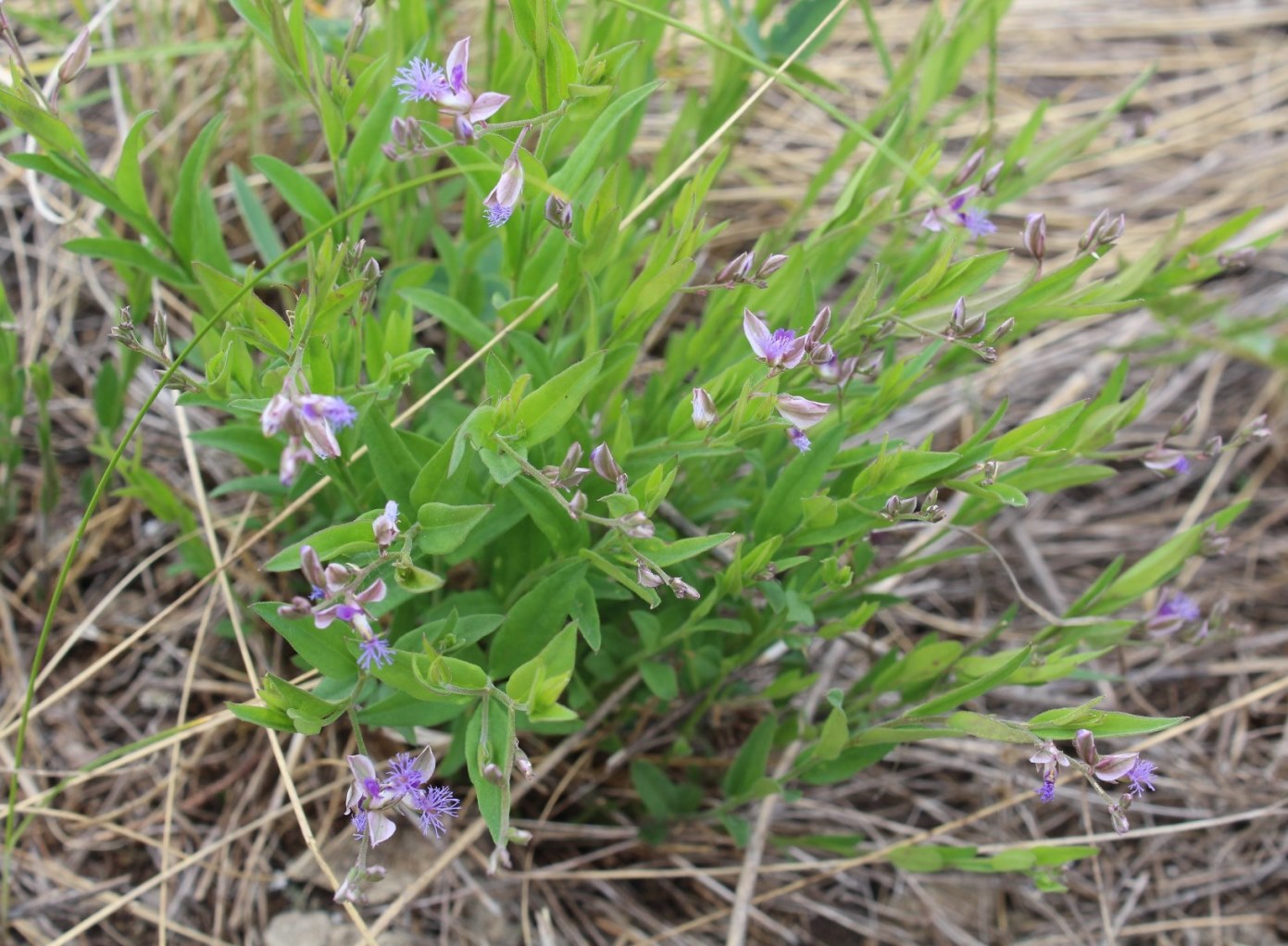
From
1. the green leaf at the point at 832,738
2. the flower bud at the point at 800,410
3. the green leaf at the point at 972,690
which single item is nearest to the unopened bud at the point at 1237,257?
the green leaf at the point at 972,690

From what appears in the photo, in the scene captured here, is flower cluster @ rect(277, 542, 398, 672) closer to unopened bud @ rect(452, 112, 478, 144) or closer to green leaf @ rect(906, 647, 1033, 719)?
unopened bud @ rect(452, 112, 478, 144)

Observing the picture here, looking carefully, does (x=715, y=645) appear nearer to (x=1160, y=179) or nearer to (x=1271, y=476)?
(x=1271, y=476)

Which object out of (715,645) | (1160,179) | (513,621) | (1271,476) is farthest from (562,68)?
(1160,179)

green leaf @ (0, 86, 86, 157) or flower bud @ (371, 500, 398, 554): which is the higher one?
green leaf @ (0, 86, 86, 157)

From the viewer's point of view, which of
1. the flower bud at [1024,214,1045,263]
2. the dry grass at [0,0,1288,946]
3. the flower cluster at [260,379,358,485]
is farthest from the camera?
the dry grass at [0,0,1288,946]

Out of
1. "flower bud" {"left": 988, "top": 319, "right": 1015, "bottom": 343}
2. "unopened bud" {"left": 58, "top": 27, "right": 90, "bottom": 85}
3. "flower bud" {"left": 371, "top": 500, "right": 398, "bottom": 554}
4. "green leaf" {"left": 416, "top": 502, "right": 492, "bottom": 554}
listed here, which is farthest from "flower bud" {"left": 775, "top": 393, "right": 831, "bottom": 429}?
"unopened bud" {"left": 58, "top": 27, "right": 90, "bottom": 85}

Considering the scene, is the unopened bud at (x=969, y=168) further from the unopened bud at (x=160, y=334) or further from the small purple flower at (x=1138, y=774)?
the unopened bud at (x=160, y=334)

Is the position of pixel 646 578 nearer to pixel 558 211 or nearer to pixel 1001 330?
pixel 558 211
